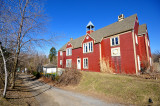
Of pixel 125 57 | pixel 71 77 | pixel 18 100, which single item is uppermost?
pixel 125 57

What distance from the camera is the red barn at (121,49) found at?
42.0 ft

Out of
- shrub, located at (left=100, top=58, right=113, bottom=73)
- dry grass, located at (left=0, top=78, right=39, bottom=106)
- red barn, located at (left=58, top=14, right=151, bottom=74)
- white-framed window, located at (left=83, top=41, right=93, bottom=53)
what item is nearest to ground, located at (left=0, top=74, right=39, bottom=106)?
dry grass, located at (left=0, top=78, right=39, bottom=106)

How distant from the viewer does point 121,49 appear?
13.8 m

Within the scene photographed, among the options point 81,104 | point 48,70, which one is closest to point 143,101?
point 81,104

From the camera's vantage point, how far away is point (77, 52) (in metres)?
21.4

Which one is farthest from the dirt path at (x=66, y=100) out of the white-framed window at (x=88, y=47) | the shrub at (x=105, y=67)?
the white-framed window at (x=88, y=47)

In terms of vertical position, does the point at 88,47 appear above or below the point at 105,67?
above

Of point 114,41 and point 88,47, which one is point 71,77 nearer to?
point 88,47

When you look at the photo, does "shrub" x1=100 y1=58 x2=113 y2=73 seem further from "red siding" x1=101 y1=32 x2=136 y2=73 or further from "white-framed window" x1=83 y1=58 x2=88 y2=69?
"white-framed window" x1=83 y1=58 x2=88 y2=69

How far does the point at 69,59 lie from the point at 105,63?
1157 cm

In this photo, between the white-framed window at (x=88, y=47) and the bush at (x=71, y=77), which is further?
the white-framed window at (x=88, y=47)

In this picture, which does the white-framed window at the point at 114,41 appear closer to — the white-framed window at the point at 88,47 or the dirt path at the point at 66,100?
the white-framed window at the point at 88,47

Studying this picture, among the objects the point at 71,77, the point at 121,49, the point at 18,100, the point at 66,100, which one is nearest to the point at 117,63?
the point at 121,49

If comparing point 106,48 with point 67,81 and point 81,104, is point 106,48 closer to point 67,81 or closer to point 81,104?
point 67,81
